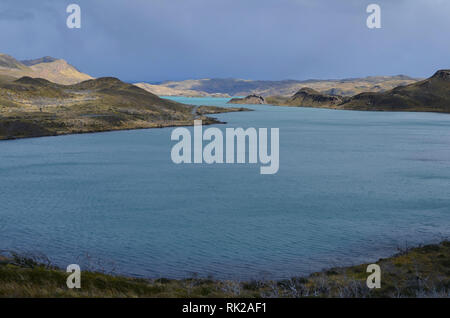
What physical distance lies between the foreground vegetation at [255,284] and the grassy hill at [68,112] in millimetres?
88793

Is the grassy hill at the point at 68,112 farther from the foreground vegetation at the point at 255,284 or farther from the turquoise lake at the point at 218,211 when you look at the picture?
the foreground vegetation at the point at 255,284

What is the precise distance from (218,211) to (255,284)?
17.7 meters

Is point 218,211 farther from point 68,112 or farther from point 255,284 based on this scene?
point 68,112

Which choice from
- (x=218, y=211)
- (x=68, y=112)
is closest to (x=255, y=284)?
(x=218, y=211)

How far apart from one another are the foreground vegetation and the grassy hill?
88793mm

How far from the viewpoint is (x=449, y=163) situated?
65688 millimetres

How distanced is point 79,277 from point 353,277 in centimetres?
1213

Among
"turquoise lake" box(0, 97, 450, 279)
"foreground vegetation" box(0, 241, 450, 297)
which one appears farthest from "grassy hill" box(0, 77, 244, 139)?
"foreground vegetation" box(0, 241, 450, 297)

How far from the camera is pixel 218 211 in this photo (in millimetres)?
37656

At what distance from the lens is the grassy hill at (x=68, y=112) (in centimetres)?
10702

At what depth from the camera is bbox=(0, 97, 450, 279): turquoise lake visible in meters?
25.6

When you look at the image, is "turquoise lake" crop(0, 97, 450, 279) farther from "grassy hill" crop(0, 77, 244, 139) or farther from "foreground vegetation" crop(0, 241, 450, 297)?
"grassy hill" crop(0, 77, 244, 139)

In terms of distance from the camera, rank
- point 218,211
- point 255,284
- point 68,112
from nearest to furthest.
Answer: point 255,284
point 218,211
point 68,112

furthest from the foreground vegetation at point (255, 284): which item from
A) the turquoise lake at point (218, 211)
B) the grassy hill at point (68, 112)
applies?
the grassy hill at point (68, 112)
